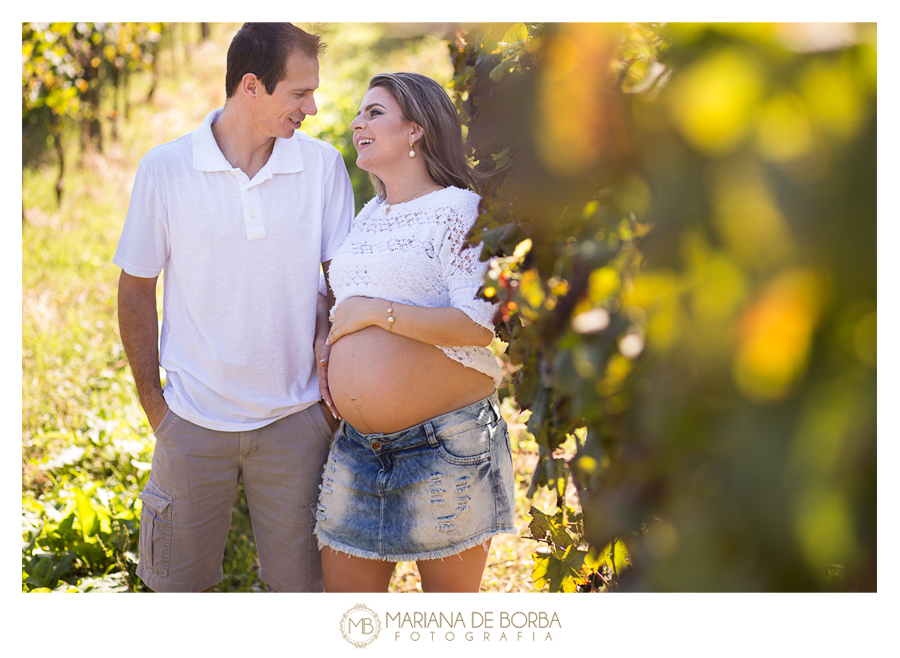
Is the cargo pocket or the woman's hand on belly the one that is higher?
the woman's hand on belly

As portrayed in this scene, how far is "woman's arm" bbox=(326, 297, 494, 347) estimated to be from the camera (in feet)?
6.12

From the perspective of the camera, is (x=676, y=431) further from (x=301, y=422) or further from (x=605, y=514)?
(x=301, y=422)

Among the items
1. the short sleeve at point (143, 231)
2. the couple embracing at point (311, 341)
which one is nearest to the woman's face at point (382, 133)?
the couple embracing at point (311, 341)

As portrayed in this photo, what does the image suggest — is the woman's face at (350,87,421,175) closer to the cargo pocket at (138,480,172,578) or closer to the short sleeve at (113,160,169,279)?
the short sleeve at (113,160,169,279)

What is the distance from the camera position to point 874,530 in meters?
0.66

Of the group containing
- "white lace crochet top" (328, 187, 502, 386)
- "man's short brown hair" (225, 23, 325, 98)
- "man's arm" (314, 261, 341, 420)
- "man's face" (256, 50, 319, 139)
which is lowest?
"man's arm" (314, 261, 341, 420)

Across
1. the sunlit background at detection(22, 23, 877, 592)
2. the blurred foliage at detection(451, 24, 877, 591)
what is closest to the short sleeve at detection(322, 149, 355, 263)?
the sunlit background at detection(22, 23, 877, 592)

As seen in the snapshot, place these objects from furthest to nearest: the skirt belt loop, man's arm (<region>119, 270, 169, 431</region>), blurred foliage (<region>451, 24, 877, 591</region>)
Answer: man's arm (<region>119, 270, 169, 431</region>)
the skirt belt loop
blurred foliage (<region>451, 24, 877, 591</region>)

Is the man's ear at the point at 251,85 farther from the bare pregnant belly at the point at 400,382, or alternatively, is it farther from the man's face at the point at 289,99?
the bare pregnant belly at the point at 400,382

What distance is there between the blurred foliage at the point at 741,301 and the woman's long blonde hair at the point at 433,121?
1.28m

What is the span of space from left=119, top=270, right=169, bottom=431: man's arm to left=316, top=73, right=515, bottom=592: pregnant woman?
64 centimetres

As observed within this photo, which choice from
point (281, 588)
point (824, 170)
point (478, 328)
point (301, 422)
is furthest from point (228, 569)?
point (824, 170)
